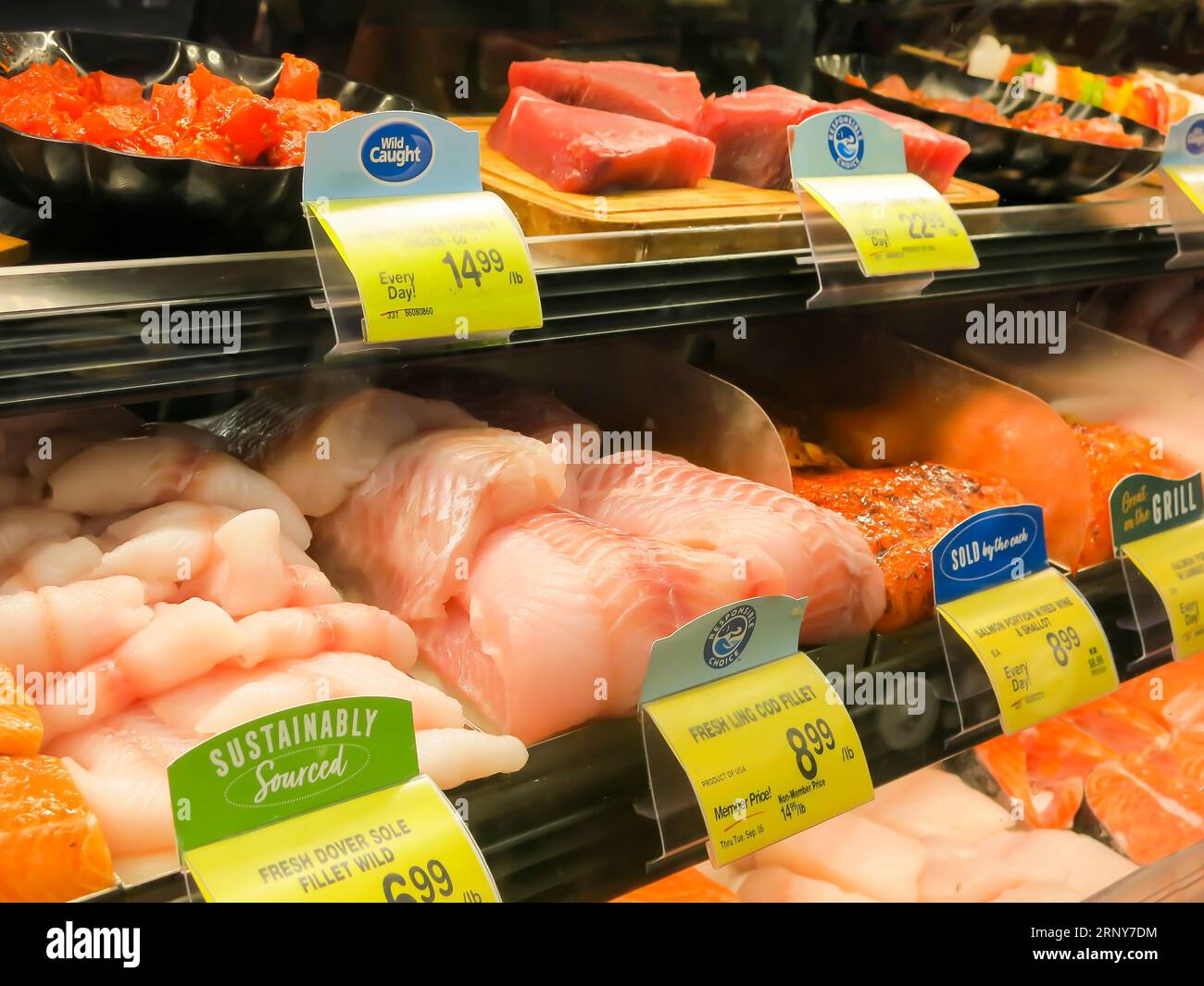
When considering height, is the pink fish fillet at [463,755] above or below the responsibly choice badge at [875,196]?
below

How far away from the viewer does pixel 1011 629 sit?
4.62 feet

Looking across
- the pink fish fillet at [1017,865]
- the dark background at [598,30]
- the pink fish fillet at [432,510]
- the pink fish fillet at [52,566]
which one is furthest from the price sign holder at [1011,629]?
the dark background at [598,30]

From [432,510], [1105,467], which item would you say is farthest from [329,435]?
[1105,467]

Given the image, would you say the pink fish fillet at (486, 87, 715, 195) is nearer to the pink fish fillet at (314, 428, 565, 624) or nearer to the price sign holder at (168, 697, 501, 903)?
the pink fish fillet at (314, 428, 565, 624)

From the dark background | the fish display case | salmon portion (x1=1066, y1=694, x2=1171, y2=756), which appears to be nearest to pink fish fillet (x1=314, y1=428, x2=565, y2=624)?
the fish display case

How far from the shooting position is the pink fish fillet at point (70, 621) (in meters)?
1.03

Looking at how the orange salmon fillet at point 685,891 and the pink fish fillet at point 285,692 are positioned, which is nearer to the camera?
the pink fish fillet at point 285,692

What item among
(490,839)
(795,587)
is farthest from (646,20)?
(490,839)

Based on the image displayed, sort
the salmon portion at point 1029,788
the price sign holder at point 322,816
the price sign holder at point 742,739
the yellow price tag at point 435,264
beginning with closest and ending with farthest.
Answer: the price sign holder at point 322,816 < the yellow price tag at point 435,264 < the price sign holder at point 742,739 < the salmon portion at point 1029,788

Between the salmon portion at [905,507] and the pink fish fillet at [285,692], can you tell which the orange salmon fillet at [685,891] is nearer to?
the salmon portion at [905,507]

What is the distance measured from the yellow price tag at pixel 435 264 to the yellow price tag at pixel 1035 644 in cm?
69

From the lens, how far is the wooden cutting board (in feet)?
4.51
